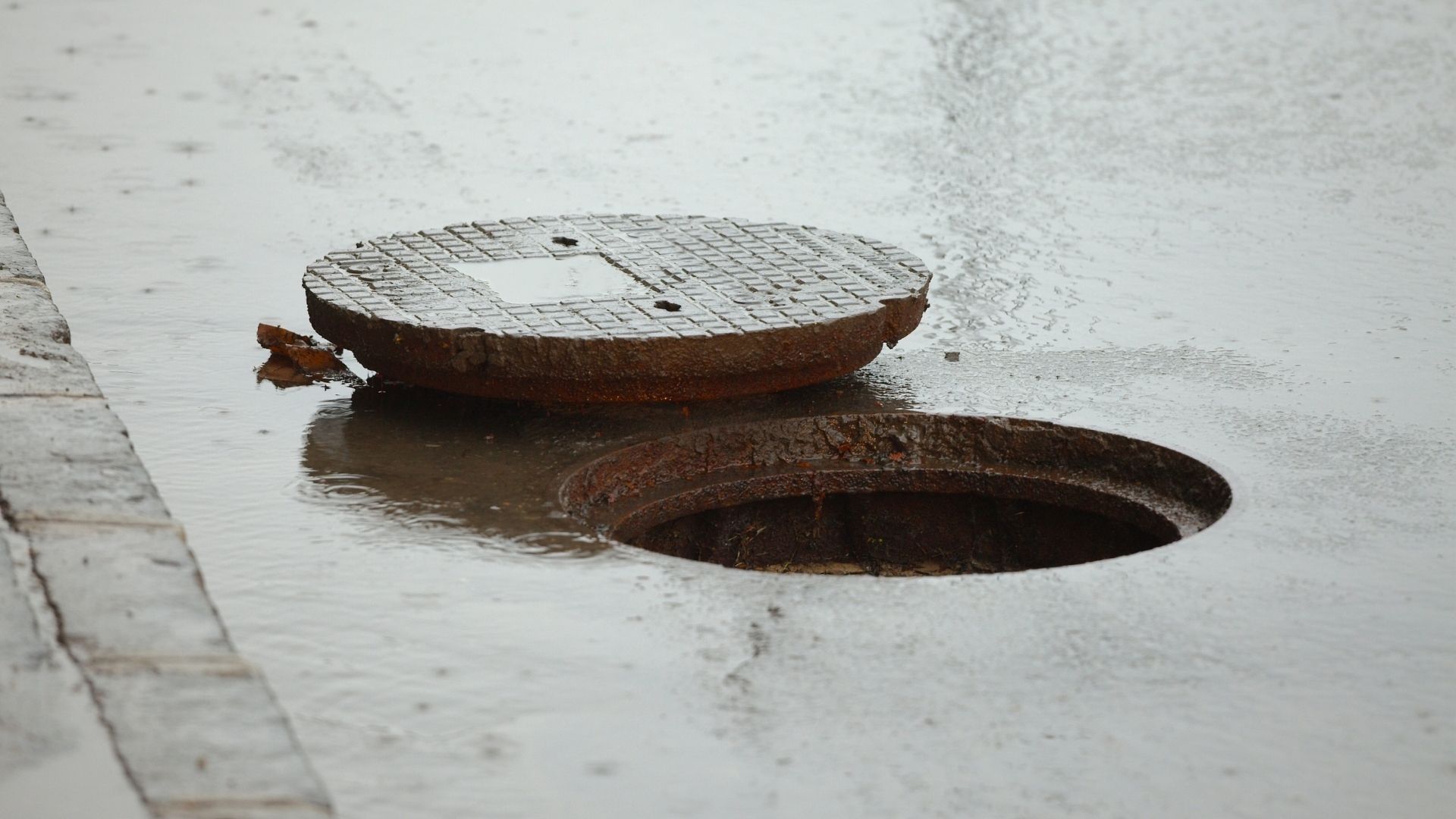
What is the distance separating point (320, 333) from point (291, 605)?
1.20 m

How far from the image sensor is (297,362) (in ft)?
14.0

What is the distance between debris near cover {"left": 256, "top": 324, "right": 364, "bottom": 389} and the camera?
4.20m

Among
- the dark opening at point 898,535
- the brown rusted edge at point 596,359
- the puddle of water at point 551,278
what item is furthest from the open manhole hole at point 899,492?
the puddle of water at point 551,278

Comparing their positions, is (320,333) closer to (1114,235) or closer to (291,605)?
(291,605)

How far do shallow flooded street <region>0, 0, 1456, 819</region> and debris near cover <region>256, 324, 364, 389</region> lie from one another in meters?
0.06

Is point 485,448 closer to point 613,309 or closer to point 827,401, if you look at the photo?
point 613,309

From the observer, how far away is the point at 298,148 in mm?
6719

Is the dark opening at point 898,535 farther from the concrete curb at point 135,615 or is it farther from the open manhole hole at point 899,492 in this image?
the concrete curb at point 135,615

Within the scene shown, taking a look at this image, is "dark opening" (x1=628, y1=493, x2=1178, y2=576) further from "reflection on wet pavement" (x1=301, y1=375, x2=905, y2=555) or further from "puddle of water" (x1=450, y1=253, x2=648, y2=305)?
"puddle of water" (x1=450, y1=253, x2=648, y2=305)

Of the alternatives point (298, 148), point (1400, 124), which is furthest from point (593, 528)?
point (1400, 124)

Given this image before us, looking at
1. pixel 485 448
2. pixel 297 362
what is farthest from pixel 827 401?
pixel 297 362

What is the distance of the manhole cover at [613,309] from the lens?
3.63m

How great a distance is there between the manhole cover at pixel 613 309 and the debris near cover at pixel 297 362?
0.84 feet

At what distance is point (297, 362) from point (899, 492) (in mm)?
1584
